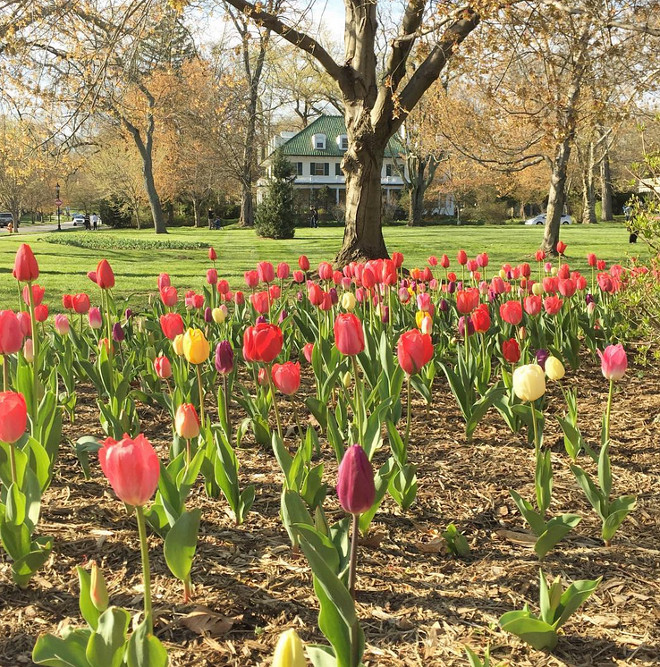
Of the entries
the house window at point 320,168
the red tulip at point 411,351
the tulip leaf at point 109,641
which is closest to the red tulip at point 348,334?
the red tulip at point 411,351

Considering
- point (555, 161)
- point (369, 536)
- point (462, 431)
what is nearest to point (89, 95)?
point (462, 431)

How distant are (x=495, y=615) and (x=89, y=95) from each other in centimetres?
981

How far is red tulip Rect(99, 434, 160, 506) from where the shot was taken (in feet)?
4.20

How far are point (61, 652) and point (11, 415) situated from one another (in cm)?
67

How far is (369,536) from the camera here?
2275mm

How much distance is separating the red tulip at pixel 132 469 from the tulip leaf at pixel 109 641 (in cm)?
22

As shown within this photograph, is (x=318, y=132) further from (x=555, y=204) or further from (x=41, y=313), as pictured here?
(x=41, y=313)

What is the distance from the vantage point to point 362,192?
33.4ft

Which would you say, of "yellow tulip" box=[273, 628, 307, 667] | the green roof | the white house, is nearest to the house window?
the white house

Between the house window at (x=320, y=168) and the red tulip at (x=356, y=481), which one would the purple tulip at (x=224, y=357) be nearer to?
the red tulip at (x=356, y=481)

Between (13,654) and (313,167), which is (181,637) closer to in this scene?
(13,654)

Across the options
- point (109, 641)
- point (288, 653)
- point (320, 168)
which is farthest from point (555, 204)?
point (320, 168)

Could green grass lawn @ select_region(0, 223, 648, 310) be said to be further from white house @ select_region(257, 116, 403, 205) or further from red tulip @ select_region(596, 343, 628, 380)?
white house @ select_region(257, 116, 403, 205)

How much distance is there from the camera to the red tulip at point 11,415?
1.76m
